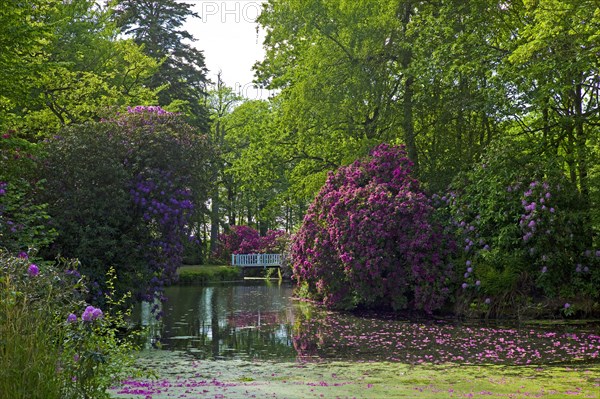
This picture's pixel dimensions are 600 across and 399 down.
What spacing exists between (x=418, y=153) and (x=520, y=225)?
272 inches

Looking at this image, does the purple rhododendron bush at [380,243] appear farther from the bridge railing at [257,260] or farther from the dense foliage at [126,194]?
the bridge railing at [257,260]

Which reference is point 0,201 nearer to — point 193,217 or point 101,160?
point 101,160

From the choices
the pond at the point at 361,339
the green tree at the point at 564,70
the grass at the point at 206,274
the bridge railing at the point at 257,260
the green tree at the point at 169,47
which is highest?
the green tree at the point at 169,47

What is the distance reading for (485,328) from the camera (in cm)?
1400

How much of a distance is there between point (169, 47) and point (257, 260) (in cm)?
1470

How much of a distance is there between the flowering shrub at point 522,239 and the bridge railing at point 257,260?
24.8 m

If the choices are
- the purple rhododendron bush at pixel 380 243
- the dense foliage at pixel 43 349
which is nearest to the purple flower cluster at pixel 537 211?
the purple rhododendron bush at pixel 380 243

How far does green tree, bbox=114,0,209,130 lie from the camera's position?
37969 mm

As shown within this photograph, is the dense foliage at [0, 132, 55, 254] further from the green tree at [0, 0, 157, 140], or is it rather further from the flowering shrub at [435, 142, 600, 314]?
the flowering shrub at [435, 142, 600, 314]

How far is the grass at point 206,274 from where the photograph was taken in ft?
110

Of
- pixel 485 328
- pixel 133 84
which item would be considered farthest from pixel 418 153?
pixel 133 84

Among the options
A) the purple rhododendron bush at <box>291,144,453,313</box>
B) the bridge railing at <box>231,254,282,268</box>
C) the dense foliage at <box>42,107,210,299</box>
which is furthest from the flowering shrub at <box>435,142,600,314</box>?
the bridge railing at <box>231,254,282,268</box>

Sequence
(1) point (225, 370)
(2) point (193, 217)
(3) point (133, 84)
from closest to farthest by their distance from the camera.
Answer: (1) point (225, 370)
(2) point (193, 217)
(3) point (133, 84)

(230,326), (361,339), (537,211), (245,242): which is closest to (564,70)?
(537,211)
